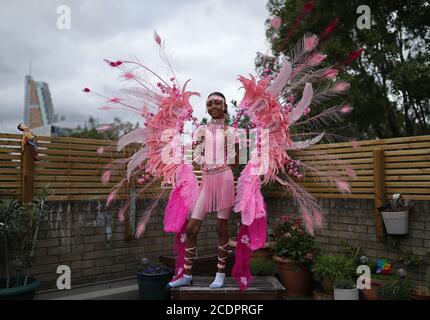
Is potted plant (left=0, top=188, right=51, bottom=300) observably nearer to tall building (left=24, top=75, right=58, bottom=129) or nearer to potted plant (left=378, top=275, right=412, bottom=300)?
potted plant (left=378, top=275, right=412, bottom=300)

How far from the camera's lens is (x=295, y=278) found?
6.48 meters

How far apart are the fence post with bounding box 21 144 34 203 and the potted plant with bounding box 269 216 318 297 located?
13.2 feet

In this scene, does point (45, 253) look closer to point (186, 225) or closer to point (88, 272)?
point (88, 272)

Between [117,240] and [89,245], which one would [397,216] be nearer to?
[117,240]

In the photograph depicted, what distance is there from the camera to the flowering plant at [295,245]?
21.2ft

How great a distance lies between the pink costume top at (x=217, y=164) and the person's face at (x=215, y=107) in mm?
88

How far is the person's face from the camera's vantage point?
3.74 metres

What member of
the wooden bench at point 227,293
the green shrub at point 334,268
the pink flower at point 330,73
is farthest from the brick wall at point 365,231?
the pink flower at point 330,73

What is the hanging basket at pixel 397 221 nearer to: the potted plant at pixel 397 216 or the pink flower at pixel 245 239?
the potted plant at pixel 397 216

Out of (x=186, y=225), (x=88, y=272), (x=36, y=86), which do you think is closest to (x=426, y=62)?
(x=186, y=225)

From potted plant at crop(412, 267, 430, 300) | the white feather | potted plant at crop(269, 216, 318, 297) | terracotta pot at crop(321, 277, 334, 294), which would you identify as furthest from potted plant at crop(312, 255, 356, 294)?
the white feather

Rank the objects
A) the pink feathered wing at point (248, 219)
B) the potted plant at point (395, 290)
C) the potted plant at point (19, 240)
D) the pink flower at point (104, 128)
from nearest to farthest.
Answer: the pink feathered wing at point (248, 219)
the pink flower at point (104, 128)
the potted plant at point (19, 240)
the potted plant at point (395, 290)

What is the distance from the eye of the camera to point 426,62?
8797mm
